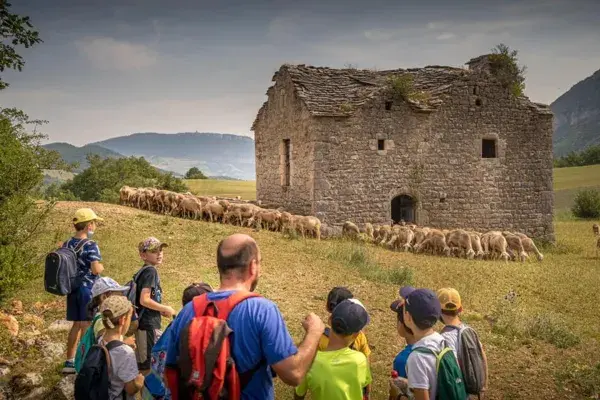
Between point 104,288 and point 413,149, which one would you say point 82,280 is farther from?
point 413,149

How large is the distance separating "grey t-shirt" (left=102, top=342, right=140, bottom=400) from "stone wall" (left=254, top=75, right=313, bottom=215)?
547 inches

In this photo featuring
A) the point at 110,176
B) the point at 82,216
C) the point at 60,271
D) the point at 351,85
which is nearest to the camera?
the point at 60,271

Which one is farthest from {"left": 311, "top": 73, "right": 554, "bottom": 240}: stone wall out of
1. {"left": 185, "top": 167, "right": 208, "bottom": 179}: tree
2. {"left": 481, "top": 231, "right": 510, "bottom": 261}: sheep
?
{"left": 185, "top": 167, "right": 208, "bottom": 179}: tree

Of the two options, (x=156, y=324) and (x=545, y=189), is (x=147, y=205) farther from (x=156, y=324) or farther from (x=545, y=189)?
(x=545, y=189)

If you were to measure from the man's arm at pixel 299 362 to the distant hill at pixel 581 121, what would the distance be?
149905 mm

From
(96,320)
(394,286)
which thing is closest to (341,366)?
(96,320)

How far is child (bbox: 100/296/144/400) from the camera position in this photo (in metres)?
3.60

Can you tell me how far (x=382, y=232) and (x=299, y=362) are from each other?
1470 centimetres

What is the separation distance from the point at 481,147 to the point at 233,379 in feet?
60.8

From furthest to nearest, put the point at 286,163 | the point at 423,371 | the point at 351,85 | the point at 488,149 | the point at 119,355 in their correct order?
the point at 286,163 → the point at 488,149 → the point at 351,85 → the point at 119,355 → the point at 423,371

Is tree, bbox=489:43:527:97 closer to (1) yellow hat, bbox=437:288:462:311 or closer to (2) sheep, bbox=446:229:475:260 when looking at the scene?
(2) sheep, bbox=446:229:475:260

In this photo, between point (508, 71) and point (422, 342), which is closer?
point (422, 342)

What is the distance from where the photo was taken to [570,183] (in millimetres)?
50062

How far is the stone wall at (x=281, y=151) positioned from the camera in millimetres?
17984
